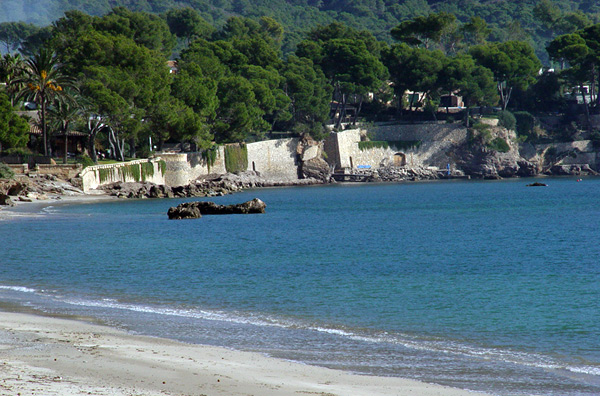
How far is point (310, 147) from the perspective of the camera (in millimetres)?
90625

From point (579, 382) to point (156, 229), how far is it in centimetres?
2944

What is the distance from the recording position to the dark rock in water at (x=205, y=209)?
Answer: 44.9m

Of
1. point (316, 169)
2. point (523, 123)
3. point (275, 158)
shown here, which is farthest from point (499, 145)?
point (275, 158)

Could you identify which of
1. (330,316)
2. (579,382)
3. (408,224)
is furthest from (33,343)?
(408,224)

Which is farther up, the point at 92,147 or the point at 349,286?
the point at 92,147

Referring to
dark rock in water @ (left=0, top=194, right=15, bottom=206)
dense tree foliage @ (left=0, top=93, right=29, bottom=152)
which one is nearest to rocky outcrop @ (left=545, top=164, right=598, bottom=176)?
dense tree foliage @ (left=0, top=93, right=29, bottom=152)

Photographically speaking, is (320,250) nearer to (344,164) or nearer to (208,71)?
(208,71)

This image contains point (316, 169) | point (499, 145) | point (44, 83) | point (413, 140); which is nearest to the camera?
point (44, 83)

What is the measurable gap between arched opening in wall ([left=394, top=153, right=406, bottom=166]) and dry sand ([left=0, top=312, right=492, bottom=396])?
282 feet

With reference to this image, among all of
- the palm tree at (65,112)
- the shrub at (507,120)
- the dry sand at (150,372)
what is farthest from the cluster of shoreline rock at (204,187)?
the dry sand at (150,372)

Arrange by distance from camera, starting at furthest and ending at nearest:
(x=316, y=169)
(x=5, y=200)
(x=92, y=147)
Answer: (x=316, y=169) → (x=92, y=147) → (x=5, y=200)

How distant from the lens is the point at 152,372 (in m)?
11.1

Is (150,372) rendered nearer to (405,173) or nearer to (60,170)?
(60,170)

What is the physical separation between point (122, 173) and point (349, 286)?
43.9 metres
